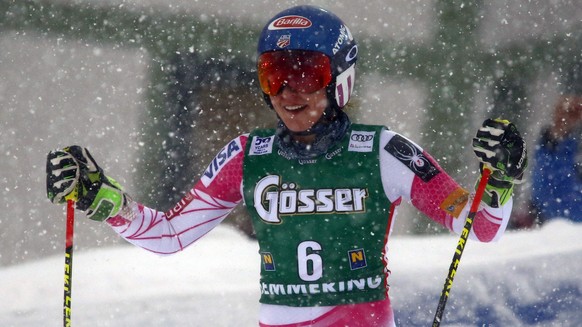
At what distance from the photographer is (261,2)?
665cm

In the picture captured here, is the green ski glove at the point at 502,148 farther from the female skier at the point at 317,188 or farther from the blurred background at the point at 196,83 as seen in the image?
the blurred background at the point at 196,83

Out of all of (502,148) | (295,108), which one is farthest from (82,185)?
(502,148)

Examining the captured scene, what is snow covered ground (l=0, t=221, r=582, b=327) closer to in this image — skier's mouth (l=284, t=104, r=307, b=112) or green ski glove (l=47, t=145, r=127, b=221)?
green ski glove (l=47, t=145, r=127, b=221)

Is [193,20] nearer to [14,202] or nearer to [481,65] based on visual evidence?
[14,202]

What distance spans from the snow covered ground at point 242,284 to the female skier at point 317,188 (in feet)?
7.23

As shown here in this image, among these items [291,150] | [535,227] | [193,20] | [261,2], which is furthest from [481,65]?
[291,150]

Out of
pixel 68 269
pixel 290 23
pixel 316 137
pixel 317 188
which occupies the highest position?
pixel 290 23

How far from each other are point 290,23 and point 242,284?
11.0ft

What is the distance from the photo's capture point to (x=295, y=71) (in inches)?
114

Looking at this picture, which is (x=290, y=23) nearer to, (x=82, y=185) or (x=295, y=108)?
(x=295, y=108)

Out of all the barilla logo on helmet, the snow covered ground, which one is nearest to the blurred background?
the snow covered ground

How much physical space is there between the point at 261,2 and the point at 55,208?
2.12 meters

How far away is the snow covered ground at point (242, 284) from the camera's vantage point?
5.18 metres

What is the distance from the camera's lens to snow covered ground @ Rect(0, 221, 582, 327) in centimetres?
518
